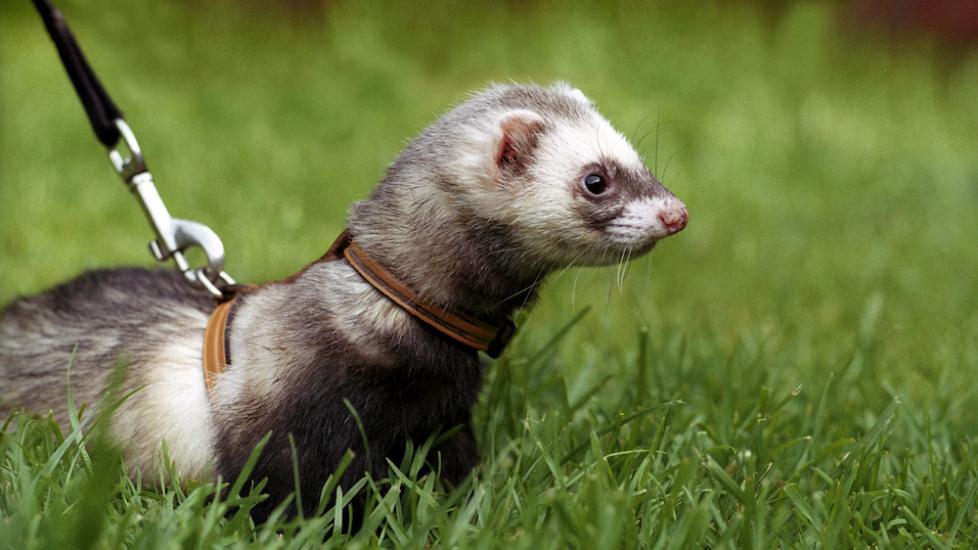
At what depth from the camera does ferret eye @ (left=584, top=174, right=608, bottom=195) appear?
97.0 inches

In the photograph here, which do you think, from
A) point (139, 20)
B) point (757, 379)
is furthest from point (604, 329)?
point (139, 20)

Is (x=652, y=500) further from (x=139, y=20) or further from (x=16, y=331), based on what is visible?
(x=139, y=20)

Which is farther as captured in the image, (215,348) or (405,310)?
(215,348)

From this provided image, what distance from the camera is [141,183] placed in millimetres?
3047

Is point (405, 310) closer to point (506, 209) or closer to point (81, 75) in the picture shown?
point (506, 209)

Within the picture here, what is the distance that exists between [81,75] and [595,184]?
165cm

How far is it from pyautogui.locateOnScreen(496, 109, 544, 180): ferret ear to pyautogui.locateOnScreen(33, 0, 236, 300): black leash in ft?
2.70


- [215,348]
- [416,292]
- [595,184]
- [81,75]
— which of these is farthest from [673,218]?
[81,75]

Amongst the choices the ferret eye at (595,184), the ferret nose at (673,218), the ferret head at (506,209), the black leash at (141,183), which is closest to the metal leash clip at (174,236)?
the black leash at (141,183)

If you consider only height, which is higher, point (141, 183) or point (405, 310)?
point (141, 183)

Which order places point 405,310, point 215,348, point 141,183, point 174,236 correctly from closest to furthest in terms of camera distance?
point 405,310
point 215,348
point 174,236
point 141,183

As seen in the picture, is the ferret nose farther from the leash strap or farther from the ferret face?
the leash strap

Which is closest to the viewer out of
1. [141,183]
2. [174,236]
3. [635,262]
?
[174,236]

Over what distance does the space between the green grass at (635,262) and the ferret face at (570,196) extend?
171 mm
